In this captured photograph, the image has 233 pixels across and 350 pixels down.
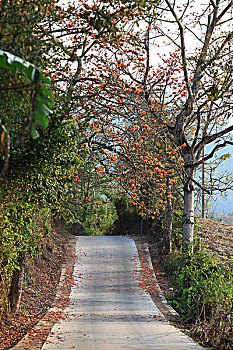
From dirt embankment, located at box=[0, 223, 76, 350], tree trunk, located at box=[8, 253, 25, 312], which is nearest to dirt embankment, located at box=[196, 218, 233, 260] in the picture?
dirt embankment, located at box=[0, 223, 76, 350]

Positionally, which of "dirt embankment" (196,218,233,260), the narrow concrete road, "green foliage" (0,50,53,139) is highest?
"green foliage" (0,50,53,139)

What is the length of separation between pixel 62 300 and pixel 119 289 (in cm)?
160

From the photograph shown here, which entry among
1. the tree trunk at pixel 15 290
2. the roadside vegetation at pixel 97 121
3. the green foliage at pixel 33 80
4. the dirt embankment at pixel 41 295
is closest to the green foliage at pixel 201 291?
the roadside vegetation at pixel 97 121

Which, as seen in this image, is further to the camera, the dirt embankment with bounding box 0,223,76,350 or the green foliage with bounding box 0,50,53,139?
the dirt embankment with bounding box 0,223,76,350

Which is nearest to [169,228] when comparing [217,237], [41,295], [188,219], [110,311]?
[217,237]

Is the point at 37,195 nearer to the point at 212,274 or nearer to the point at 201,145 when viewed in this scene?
the point at 212,274

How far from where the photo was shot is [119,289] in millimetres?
9570

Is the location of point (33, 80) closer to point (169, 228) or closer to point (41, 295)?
point (41, 295)

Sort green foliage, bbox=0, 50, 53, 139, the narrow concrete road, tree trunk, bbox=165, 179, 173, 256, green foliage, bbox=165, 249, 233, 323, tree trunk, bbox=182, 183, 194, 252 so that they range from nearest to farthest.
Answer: green foliage, bbox=0, 50, 53, 139, the narrow concrete road, green foliage, bbox=165, 249, 233, 323, tree trunk, bbox=182, 183, 194, 252, tree trunk, bbox=165, 179, 173, 256

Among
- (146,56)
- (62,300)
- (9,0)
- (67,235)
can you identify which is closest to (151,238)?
(67,235)

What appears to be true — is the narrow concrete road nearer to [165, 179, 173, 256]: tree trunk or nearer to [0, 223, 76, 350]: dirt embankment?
[0, 223, 76, 350]: dirt embankment

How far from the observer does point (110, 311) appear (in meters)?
7.84

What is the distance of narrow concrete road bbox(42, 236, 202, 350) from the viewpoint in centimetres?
566

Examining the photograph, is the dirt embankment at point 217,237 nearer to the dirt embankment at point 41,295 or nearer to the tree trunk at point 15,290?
the dirt embankment at point 41,295
